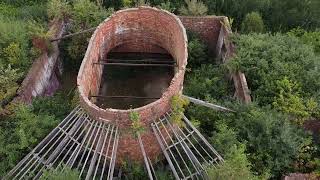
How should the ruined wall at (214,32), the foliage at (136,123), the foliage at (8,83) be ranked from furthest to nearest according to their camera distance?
the ruined wall at (214,32) < the foliage at (8,83) < the foliage at (136,123)

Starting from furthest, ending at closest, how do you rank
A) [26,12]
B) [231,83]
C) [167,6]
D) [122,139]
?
[26,12] < [167,6] < [231,83] < [122,139]

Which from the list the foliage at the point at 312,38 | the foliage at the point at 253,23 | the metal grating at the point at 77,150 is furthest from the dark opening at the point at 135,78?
the foliage at the point at 312,38

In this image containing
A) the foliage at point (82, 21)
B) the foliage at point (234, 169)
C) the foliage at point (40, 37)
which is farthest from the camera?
the foliage at point (82, 21)

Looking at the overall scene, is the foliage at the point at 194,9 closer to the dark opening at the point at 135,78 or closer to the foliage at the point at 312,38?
the dark opening at the point at 135,78

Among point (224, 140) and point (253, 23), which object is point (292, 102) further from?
point (253, 23)

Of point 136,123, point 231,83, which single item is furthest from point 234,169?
point 231,83

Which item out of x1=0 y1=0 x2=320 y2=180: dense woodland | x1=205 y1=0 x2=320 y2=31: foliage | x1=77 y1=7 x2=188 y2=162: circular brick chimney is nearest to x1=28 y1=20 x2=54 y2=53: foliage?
x1=0 y1=0 x2=320 y2=180: dense woodland
